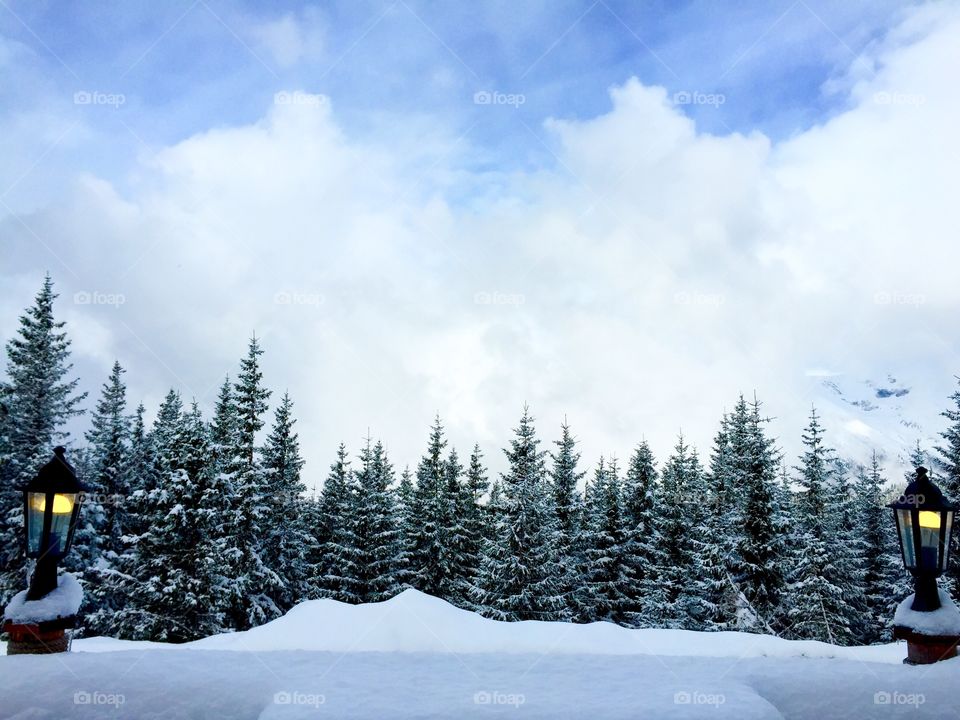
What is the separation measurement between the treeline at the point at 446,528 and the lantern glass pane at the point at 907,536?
1652 cm

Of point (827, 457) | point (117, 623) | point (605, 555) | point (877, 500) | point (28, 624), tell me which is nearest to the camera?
point (28, 624)

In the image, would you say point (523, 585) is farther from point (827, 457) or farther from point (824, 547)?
point (827, 457)

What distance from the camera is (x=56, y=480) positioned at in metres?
8.16

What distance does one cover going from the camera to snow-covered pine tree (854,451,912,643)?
2941 centimetres

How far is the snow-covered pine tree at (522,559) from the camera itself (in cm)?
2661

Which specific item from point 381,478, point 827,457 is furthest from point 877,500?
point 381,478

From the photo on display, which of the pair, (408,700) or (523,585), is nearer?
(408,700)

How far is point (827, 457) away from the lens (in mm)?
27891

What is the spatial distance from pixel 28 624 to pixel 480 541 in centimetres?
2588
